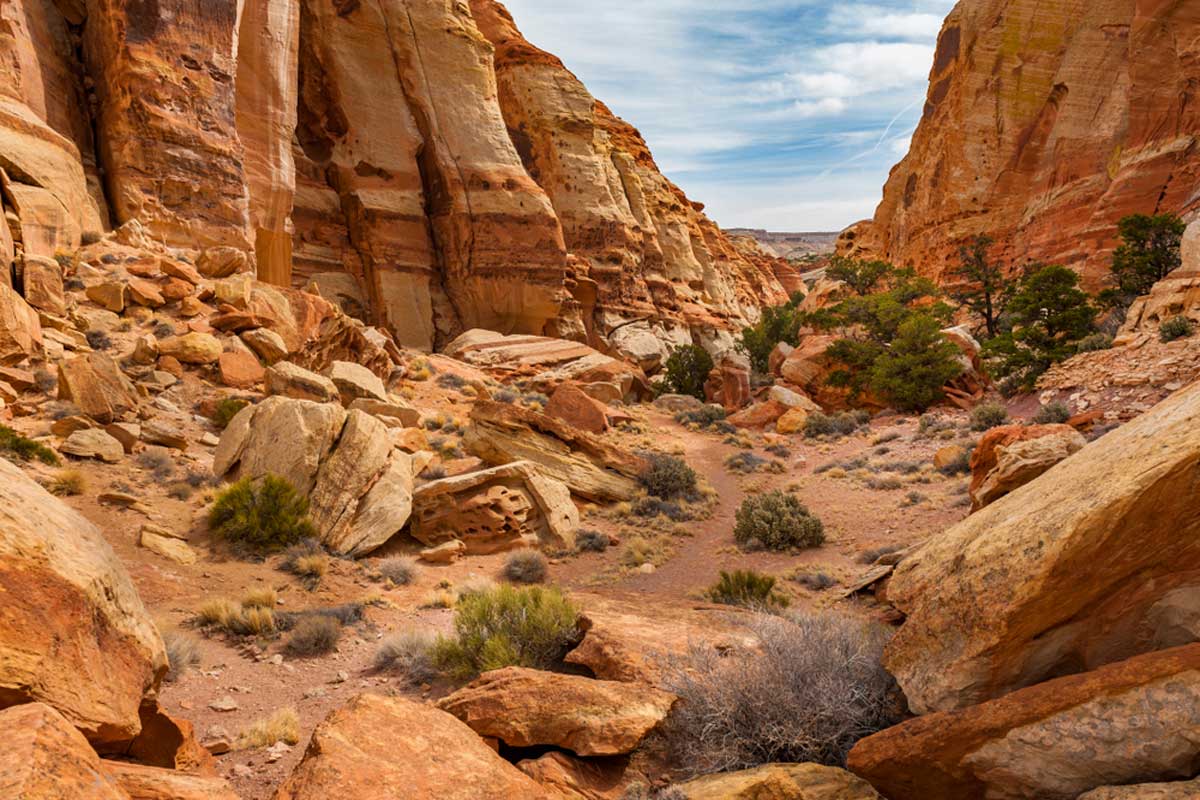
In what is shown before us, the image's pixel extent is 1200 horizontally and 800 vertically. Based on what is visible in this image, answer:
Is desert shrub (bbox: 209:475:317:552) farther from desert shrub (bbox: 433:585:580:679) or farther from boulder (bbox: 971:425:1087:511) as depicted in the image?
boulder (bbox: 971:425:1087:511)

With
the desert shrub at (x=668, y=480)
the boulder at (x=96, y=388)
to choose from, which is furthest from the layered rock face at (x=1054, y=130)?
the boulder at (x=96, y=388)

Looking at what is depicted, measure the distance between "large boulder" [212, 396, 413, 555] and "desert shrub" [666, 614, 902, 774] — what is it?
774 centimetres

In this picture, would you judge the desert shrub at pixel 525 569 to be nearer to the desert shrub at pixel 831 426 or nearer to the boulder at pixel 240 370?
the boulder at pixel 240 370

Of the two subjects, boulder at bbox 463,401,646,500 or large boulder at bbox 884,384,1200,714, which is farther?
boulder at bbox 463,401,646,500

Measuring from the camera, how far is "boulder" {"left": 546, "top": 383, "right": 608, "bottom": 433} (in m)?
21.1

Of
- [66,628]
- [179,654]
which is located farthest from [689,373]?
[66,628]

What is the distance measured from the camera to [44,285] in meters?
14.0

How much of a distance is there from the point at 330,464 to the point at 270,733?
6.56m

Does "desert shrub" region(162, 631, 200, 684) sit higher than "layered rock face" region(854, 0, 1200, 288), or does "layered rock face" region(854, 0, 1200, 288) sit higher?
"layered rock face" region(854, 0, 1200, 288)

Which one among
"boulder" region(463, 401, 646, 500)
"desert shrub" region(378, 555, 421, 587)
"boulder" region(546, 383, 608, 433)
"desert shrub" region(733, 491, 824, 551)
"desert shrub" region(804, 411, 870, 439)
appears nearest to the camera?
"desert shrub" region(378, 555, 421, 587)

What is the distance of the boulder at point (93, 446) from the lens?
10.5m

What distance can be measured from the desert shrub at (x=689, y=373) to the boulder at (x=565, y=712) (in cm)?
2906

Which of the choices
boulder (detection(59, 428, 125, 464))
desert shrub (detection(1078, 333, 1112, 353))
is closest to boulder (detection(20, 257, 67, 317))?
boulder (detection(59, 428, 125, 464))

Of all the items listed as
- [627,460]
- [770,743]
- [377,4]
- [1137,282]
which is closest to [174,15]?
[377,4]
